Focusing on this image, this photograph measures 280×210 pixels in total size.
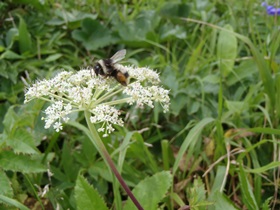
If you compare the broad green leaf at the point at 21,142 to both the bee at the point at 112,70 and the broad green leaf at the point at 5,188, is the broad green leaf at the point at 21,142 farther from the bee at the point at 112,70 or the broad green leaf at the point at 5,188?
the bee at the point at 112,70

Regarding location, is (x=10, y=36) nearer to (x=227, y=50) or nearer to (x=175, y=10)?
(x=175, y=10)

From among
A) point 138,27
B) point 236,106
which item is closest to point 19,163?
point 236,106

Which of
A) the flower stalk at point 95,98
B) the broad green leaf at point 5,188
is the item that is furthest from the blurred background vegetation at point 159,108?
the flower stalk at point 95,98

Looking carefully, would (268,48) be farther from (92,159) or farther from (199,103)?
(92,159)

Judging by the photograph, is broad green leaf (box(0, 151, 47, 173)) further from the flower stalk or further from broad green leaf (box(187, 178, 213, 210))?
broad green leaf (box(187, 178, 213, 210))

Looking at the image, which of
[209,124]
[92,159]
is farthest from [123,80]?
[209,124]
